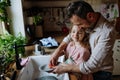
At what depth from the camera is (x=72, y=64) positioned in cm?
143

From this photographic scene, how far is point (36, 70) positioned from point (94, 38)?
79 cm

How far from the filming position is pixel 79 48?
59.1 inches

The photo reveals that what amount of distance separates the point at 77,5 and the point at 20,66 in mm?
722

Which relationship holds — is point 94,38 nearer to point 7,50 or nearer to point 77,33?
point 77,33

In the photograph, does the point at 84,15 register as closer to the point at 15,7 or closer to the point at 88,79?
the point at 88,79

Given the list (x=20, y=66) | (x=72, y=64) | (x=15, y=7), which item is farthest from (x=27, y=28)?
(x=72, y=64)

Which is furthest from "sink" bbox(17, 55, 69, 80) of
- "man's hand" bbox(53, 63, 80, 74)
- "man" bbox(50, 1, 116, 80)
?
"man" bbox(50, 1, 116, 80)

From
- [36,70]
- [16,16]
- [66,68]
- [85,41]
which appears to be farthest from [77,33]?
[16,16]

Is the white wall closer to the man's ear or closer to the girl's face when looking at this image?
the girl's face

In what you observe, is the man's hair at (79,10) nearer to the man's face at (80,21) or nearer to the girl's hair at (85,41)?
the man's face at (80,21)

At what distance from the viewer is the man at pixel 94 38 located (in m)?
1.31

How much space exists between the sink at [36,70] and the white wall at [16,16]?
679 mm

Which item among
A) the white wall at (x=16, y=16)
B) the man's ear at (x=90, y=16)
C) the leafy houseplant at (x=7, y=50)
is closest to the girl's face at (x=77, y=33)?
the man's ear at (x=90, y=16)

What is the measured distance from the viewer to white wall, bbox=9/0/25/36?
7.81ft
